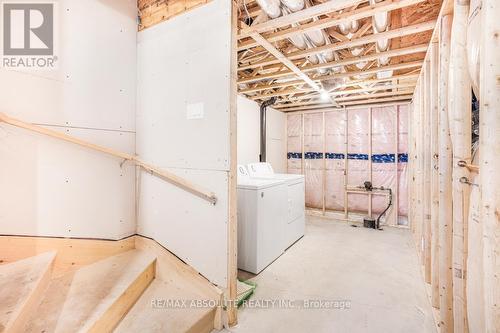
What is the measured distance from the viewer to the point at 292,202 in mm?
3553

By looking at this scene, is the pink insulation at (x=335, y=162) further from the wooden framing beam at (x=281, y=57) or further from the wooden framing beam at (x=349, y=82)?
the wooden framing beam at (x=281, y=57)

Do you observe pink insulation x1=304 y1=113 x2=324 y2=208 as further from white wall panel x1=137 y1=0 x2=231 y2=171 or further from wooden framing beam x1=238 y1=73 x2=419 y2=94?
white wall panel x1=137 y1=0 x2=231 y2=171

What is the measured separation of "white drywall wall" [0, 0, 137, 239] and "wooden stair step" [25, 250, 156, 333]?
1.14ft

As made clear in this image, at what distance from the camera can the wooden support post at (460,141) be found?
135 centimetres

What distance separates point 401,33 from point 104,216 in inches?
121

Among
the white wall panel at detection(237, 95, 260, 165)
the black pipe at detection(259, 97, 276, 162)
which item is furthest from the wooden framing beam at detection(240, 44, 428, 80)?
the black pipe at detection(259, 97, 276, 162)

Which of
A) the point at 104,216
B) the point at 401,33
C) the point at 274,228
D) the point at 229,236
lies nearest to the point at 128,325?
the point at 229,236

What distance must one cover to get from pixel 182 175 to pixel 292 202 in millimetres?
1963

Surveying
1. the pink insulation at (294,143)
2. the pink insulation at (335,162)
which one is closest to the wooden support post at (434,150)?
the pink insulation at (335,162)

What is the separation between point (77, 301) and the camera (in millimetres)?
1585

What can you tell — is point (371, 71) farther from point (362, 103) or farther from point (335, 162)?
point (335, 162)

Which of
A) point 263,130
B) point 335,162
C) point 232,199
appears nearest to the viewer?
point 232,199

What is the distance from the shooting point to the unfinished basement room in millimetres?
1484

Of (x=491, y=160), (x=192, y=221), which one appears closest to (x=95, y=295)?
(x=192, y=221)
